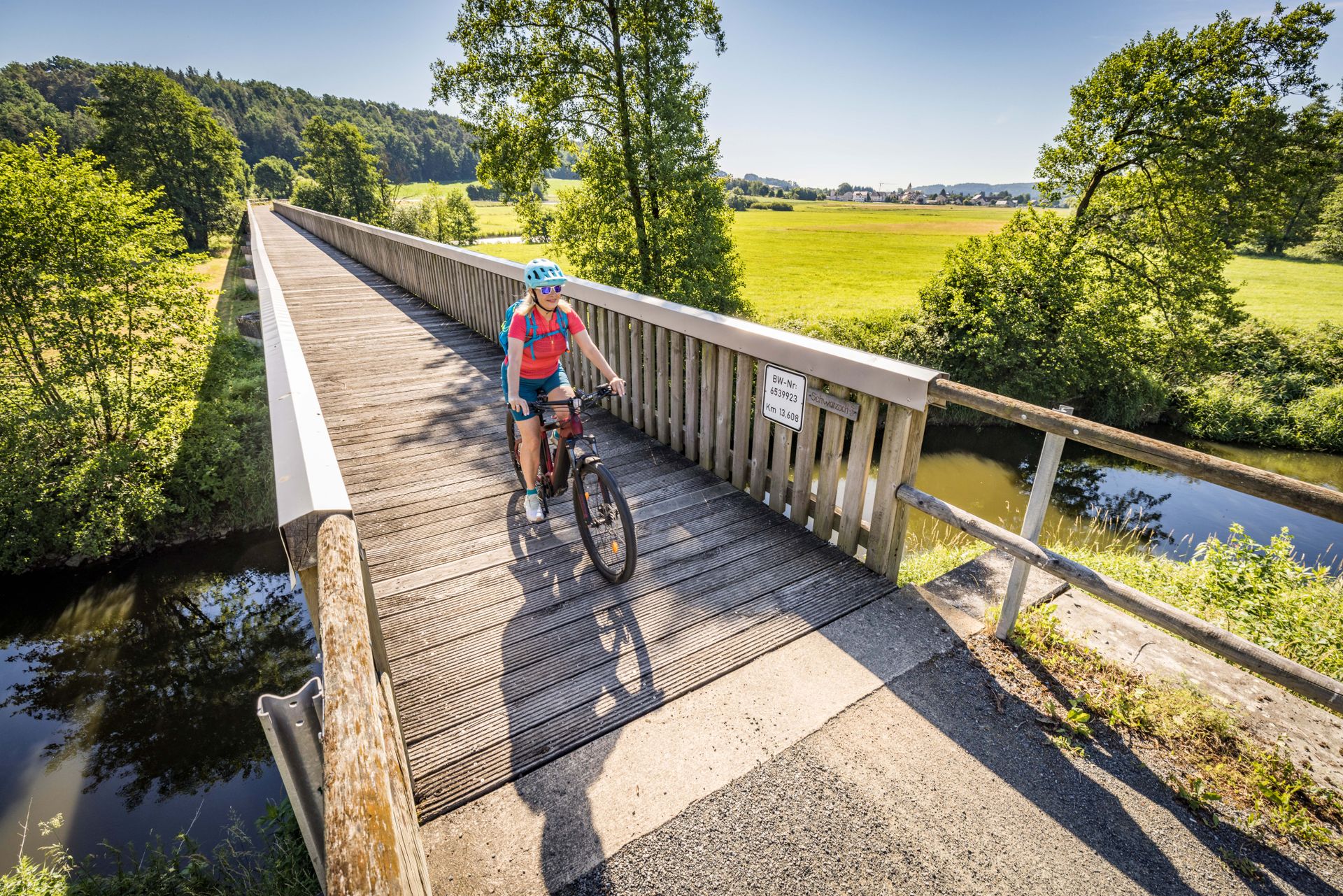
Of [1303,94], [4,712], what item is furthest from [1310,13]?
[4,712]

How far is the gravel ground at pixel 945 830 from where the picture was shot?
6.66 ft

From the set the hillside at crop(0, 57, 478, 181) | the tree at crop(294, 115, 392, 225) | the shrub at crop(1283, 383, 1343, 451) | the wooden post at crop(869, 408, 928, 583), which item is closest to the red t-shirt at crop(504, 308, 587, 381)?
the wooden post at crop(869, 408, 928, 583)

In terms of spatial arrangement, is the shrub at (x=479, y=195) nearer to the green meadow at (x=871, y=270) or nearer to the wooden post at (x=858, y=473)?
the green meadow at (x=871, y=270)

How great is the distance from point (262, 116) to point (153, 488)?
168455mm

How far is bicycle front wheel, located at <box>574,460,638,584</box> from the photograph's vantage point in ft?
11.2

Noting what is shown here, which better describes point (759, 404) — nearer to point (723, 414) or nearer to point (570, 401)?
point (723, 414)

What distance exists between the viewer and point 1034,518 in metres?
2.89

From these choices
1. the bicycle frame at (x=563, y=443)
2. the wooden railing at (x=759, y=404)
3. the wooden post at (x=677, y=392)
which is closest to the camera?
the wooden railing at (x=759, y=404)

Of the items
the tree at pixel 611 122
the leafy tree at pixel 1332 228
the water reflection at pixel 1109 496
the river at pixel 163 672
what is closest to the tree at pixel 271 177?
the tree at pixel 611 122

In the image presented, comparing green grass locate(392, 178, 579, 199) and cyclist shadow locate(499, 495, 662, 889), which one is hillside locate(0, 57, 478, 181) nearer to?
green grass locate(392, 178, 579, 199)

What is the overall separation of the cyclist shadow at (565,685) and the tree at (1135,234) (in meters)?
18.3

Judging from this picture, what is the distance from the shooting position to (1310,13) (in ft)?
46.4

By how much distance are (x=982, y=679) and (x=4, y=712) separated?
1154 cm

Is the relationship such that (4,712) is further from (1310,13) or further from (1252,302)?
(1252,302)
